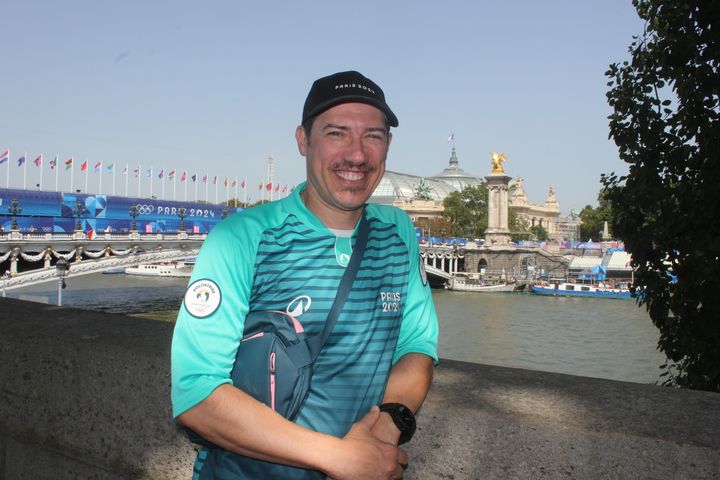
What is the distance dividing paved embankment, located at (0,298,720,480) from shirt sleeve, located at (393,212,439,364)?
0.43 feet

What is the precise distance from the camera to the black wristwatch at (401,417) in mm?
1294

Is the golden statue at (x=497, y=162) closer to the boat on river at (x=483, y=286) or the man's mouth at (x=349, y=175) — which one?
→ the boat on river at (x=483, y=286)

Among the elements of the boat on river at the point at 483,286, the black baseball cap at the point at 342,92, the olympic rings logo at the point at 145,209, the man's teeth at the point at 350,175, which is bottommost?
the boat on river at the point at 483,286

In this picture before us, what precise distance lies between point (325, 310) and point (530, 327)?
29567 mm

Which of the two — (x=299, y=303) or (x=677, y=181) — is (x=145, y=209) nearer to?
(x=677, y=181)

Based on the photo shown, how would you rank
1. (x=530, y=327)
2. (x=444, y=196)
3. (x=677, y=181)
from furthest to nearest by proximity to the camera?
1. (x=444, y=196)
2. (x=530, y=327)
3. (x=677, y=181)

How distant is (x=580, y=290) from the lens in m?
46.0

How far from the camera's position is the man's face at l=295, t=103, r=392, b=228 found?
1.39 metres

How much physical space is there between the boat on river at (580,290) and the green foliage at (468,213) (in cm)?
2747

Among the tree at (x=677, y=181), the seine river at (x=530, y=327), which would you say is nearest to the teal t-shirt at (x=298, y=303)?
the tree at (x=677, y=181)

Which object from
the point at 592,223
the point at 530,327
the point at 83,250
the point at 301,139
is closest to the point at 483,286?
the point at 530,327

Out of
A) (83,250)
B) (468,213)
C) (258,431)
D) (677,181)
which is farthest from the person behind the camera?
(468,213)

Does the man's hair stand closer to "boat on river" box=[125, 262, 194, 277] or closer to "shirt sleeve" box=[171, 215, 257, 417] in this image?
"shirt sleeve" box=[171, 215, 257, 417]

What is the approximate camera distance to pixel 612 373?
19.2 metres
